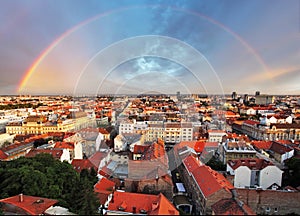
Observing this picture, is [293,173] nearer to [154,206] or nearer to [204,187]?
[204,187]

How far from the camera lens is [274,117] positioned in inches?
1679

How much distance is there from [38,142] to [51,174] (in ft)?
53.2

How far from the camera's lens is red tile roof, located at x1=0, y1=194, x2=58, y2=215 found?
376 inches

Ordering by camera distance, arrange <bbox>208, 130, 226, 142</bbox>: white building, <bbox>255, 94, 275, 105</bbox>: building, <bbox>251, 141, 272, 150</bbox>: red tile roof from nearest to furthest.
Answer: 1. <bbox>251, 141, 272, 150</bbox>: red tile roof
2. <bbox>208, 130, 226, 142</bbox>: white building
3. <bbox>255, 94, 275, 105</bbox>: building

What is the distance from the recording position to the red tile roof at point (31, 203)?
9555mm

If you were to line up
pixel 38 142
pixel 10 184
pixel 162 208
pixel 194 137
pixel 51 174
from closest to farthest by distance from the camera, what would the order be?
pixel 162 208, pixel 10 184, pixel 51 174, pixel 38 142, pixel 194 137

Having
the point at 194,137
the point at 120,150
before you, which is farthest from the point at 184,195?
the point at 194,137

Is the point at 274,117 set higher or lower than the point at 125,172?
higher

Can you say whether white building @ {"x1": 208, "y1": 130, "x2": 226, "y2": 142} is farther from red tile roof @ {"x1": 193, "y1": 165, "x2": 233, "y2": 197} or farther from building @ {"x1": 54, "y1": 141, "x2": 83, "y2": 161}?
building @ {"x1": 54, "y1": 141, "x2": 83, "y2": 161}

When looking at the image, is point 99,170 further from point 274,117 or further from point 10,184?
point 274,117

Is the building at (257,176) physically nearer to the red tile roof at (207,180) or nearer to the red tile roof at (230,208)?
the red tile roof at (207,180)

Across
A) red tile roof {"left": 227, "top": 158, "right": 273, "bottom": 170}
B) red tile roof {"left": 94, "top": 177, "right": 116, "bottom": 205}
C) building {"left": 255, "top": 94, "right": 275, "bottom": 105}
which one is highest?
building {"left": 255, "top": 94, "right": 275, "bottom": 105}

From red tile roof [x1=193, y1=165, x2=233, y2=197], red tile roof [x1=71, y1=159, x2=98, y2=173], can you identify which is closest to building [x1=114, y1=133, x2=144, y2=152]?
red tile roof [x1=71, y1=159, x2=98, y2=173]

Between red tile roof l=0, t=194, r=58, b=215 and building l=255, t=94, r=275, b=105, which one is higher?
building l=255, t=94, r=275, b=105
